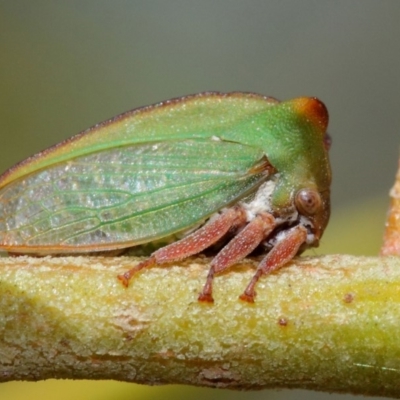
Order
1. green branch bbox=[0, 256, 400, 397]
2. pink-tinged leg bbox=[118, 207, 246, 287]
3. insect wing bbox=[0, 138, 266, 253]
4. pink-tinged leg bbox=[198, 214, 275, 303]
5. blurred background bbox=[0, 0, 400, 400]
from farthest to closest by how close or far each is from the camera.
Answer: blurred background bbox=[0, 0, 400, 400], insect wing bbox=[0, 138, 266, 253], pink-tinged leg bbox=[118, 207, 246, 287], pink-tinged leg bbox=[198, 214, 275, 303], green branch bbox=[0, 256, 400, 397]

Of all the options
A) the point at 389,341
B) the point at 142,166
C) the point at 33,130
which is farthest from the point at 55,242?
the point at 33,130

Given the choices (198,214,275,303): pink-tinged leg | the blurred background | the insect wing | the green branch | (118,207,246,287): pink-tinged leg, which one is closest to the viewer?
the green branch

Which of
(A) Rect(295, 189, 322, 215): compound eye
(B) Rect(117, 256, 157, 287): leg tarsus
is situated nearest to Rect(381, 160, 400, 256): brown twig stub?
(A) Rect(295, 189, 322, 215): compound eye

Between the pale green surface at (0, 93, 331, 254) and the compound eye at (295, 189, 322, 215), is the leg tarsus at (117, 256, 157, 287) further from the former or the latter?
the compound eye at (295, 189, 322, 215)

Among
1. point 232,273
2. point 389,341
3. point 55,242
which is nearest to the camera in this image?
point 389,341

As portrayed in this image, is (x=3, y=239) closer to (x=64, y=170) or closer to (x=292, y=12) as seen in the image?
(x=64, y=170)

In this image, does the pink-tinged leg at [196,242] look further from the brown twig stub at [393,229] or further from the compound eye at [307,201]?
the brown twig stub at [393,229]

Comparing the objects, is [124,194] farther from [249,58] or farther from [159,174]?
[249,58]

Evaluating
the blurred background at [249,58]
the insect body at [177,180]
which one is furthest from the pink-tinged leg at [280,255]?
the blurred background at [249,58]
